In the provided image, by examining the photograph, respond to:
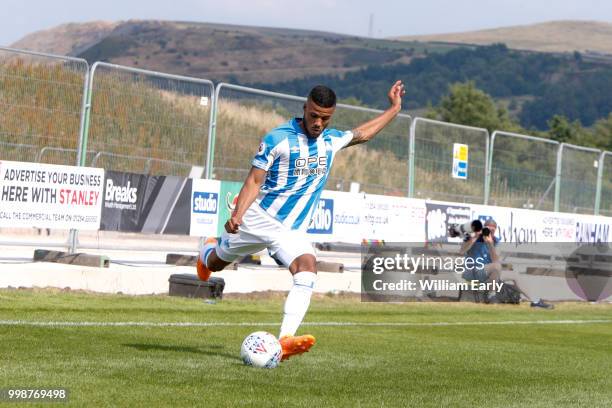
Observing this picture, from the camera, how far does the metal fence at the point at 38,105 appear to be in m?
17.7

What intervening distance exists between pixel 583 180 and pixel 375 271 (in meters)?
9.89

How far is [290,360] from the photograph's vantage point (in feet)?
33.6

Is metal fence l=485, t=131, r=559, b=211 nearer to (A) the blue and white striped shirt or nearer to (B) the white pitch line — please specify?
(B) the white pitch line

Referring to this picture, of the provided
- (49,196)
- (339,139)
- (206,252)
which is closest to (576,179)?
(49,196)

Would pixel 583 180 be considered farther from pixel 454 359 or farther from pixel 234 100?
pixel 454 359

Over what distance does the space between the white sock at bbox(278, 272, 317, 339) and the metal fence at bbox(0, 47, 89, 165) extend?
878 centimetres

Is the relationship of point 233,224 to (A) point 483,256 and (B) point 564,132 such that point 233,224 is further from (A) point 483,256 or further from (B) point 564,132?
(B) point 564,132

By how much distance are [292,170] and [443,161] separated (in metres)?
15.0

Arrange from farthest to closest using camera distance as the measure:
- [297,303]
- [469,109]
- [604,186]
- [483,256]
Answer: [469,109]
[604,186]
[483,256]
[297,303]

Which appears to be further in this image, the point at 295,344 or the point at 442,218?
the point at 442,218

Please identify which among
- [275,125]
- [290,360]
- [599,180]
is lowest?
[290,360]

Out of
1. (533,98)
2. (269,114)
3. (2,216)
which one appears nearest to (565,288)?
(269,114)

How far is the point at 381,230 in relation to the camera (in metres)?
22.1

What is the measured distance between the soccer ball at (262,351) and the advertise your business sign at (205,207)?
988cm
